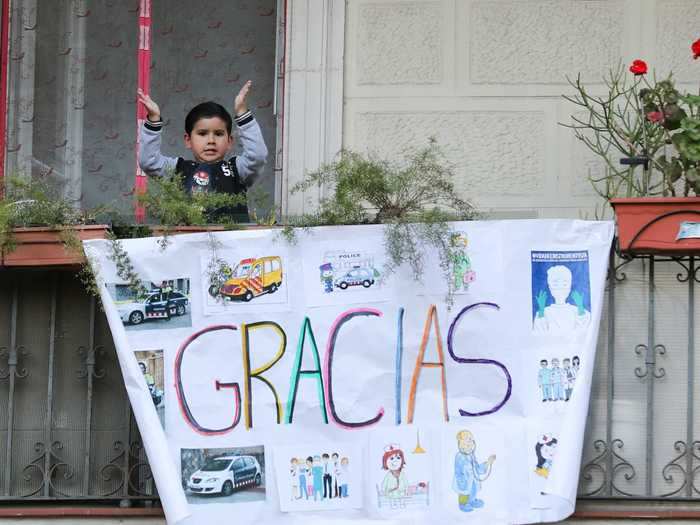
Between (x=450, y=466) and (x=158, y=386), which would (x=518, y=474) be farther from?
(x=158, y=386)

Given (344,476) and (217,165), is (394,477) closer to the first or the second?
(344,476)

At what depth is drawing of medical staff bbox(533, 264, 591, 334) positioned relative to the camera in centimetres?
676

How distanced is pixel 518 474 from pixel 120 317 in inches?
72.0

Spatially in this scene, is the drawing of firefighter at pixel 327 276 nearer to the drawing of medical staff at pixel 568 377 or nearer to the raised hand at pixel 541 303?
the raised hand at pixel 541 303

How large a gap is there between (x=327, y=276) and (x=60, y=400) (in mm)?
1502

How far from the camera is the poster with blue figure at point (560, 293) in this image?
22.2 feet

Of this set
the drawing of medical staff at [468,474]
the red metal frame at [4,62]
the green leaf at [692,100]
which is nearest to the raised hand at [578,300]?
the drawing of medical staff at [468,474]

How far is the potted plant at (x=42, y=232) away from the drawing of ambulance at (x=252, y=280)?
610mm

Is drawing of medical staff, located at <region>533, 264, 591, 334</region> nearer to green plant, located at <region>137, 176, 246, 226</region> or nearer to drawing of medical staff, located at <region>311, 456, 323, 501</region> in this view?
drawing of medical staff, located at <region>311, 456, 323, 501</region>

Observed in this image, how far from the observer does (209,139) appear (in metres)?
7.92

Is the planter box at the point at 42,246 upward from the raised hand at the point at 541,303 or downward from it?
upward

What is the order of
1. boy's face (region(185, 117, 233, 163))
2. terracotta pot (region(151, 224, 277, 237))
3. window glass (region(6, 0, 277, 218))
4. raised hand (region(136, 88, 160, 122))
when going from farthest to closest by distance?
window glass (region(6, 0, 277, 218)) → boy's face (region(185, 117, 233, 163)) → raised hand (region(136, 88, 160, 122)) → terracotta pot (region(151, 224, 277, 237))

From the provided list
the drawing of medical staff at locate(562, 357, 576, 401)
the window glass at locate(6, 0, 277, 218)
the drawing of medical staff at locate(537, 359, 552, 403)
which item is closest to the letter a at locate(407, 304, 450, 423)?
the drawing of medical staff at locate(537, 359, 552, 403)

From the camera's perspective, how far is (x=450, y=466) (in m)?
6.71
